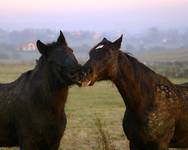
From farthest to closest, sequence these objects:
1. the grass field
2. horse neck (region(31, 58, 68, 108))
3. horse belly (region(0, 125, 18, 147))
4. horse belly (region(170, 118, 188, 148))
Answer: the grass field → horse belly (region(0, 125, 18, 147)) → horse belly (region(170, 118, 188, 148)) → horse neck (region(31, 58, 68, 108))

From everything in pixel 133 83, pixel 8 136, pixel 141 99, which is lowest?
pixel 8 136

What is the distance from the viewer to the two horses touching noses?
8602 mm

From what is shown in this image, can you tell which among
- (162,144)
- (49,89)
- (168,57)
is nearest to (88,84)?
(49,89)

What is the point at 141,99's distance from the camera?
8.91 meters

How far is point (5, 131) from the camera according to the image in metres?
9.58

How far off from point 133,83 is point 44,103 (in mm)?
1767

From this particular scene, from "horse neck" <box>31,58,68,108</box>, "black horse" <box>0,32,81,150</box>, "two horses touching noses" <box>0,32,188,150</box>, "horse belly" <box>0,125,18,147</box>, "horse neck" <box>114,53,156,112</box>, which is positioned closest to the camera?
"two horses touching noses" <box>0,32,188,150</box>

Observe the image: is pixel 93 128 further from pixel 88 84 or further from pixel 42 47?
pixel 88 84

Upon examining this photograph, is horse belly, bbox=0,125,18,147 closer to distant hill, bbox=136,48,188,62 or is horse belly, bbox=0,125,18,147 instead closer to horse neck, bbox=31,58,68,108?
horse neck, bbox=31,58,68,108

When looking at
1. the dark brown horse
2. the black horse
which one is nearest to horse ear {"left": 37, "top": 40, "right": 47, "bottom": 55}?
the black horse

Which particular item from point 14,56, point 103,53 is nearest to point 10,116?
point 103,53

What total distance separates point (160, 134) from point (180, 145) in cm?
88

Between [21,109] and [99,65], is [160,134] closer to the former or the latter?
[99,65]

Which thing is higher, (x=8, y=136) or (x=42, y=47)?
(x=42, y=47)
